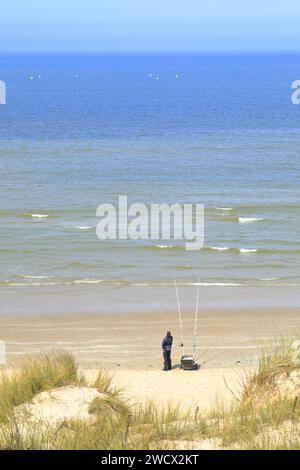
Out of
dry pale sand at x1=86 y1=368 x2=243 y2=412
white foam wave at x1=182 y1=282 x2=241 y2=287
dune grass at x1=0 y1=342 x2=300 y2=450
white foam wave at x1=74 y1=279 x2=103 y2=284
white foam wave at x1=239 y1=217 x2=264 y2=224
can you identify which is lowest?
dry pale sand at x1=86 y1=368 x2=243 y2=412

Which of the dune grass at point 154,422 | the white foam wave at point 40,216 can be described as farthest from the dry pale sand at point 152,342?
the white foam wave at point 40,216

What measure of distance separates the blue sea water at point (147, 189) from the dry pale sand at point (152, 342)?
4.06 m

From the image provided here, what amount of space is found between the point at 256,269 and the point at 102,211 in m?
11.5

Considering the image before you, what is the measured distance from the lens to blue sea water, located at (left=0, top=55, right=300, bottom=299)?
29531mm

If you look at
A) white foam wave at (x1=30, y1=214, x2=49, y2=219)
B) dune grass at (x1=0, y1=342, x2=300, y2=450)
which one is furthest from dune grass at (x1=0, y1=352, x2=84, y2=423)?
white foam wave at (x1=30, y1=214, x2=49, y2=219)

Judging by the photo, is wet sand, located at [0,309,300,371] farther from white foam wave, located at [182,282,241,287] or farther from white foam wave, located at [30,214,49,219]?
white foam wave, located at [30,214,49,219]

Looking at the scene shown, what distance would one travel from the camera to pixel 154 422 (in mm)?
9938

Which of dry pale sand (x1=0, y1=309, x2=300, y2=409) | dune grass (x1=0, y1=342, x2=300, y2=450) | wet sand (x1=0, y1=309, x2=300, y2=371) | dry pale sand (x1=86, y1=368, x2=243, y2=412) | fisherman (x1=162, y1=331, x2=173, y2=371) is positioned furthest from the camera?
wet sand (x1=0, y1=309, x2=300, y2=371)

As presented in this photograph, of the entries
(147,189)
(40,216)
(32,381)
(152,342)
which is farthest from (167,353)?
(147,189)

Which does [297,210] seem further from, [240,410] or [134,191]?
[240,410]

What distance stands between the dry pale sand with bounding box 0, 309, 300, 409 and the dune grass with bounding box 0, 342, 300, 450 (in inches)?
168

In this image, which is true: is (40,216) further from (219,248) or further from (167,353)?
(167,353)
